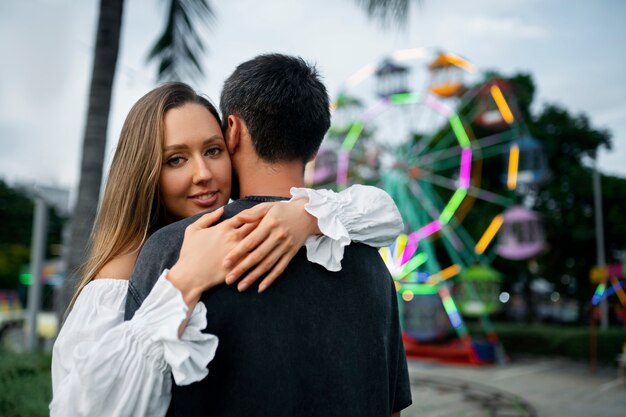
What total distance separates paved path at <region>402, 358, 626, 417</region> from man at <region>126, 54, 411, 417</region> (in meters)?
5.53

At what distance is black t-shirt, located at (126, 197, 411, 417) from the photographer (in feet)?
4.25

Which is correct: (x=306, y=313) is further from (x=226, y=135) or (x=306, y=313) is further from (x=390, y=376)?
(x=226, y=135)

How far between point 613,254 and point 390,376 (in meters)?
24.5

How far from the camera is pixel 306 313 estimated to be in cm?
138

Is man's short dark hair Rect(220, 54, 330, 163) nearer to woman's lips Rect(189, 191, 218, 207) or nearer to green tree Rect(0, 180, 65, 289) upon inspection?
woman's lips Rect(189, 191, 218, 207)

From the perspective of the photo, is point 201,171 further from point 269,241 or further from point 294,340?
point 294,340

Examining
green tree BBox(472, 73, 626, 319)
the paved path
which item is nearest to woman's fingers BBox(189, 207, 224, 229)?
the paved path

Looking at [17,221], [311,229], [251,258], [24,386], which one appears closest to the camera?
[251,258]

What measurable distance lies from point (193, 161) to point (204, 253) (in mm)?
455

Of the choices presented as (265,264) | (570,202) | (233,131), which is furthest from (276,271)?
(570,202)

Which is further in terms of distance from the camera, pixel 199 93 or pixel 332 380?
pixel 199 93

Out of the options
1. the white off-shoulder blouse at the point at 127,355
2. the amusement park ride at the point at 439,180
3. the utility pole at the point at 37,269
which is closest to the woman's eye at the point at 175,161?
the white off-shoulder blouse at the point at 127,355

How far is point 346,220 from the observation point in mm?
1528

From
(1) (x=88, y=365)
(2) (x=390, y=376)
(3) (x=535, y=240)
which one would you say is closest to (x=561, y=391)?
(3) (x=535, y=240)
